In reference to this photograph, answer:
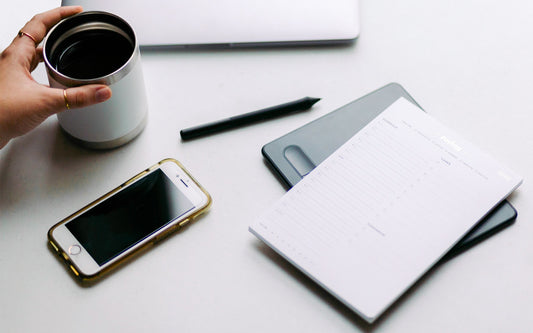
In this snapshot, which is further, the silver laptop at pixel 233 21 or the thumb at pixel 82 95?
the silver laptop at pixel 233 21

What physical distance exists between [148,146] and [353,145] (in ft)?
0.84

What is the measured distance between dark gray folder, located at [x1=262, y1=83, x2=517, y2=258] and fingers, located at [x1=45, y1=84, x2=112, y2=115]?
21 cm

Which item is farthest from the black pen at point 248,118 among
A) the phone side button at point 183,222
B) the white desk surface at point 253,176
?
the phone side button at point 183,222

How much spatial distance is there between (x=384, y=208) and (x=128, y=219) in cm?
29

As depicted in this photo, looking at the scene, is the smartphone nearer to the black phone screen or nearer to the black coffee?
the black phone screen

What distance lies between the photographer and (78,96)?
0.59 m

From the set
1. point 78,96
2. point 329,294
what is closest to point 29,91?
point 78,96

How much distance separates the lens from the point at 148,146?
0.71m

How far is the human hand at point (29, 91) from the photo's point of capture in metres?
0.60

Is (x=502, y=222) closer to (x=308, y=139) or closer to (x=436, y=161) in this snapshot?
(x=436, y=161)

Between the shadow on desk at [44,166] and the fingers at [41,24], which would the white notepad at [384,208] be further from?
the fingers at [41,24]

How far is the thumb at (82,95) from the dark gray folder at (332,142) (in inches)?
8.1

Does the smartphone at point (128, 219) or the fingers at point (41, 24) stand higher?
the fingers at point (41, 24)

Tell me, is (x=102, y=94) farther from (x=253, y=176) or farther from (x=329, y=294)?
(x=329, y=294)
